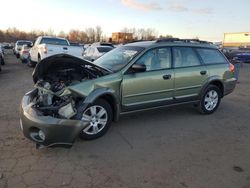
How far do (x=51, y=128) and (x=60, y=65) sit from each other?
1.49 metres

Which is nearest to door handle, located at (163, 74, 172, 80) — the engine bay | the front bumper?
the engine bay

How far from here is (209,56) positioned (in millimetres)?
6918

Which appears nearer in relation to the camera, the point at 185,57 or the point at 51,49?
the point at 185,57

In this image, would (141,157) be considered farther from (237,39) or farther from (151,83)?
(237,39)

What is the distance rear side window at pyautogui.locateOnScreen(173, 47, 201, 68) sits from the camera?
20.3ft

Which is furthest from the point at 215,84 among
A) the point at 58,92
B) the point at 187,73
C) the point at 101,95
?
the point at 58,92

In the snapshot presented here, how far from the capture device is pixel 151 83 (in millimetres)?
5645

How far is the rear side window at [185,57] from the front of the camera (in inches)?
243

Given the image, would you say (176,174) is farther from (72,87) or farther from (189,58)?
(189,58)

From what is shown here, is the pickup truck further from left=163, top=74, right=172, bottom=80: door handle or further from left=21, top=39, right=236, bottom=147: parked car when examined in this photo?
left=163, top=74, right=172, bottom=80: door handle

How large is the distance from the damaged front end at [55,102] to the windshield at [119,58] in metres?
0.49

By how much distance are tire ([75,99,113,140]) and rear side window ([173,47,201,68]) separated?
6.61ft

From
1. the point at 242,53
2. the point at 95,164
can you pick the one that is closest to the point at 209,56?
the point at 95,164

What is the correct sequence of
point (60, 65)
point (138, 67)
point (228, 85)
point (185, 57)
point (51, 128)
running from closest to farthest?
point (51, 128) → point (60, 65) → point (138, 67) → point (185, 57) → point (228, 85)
